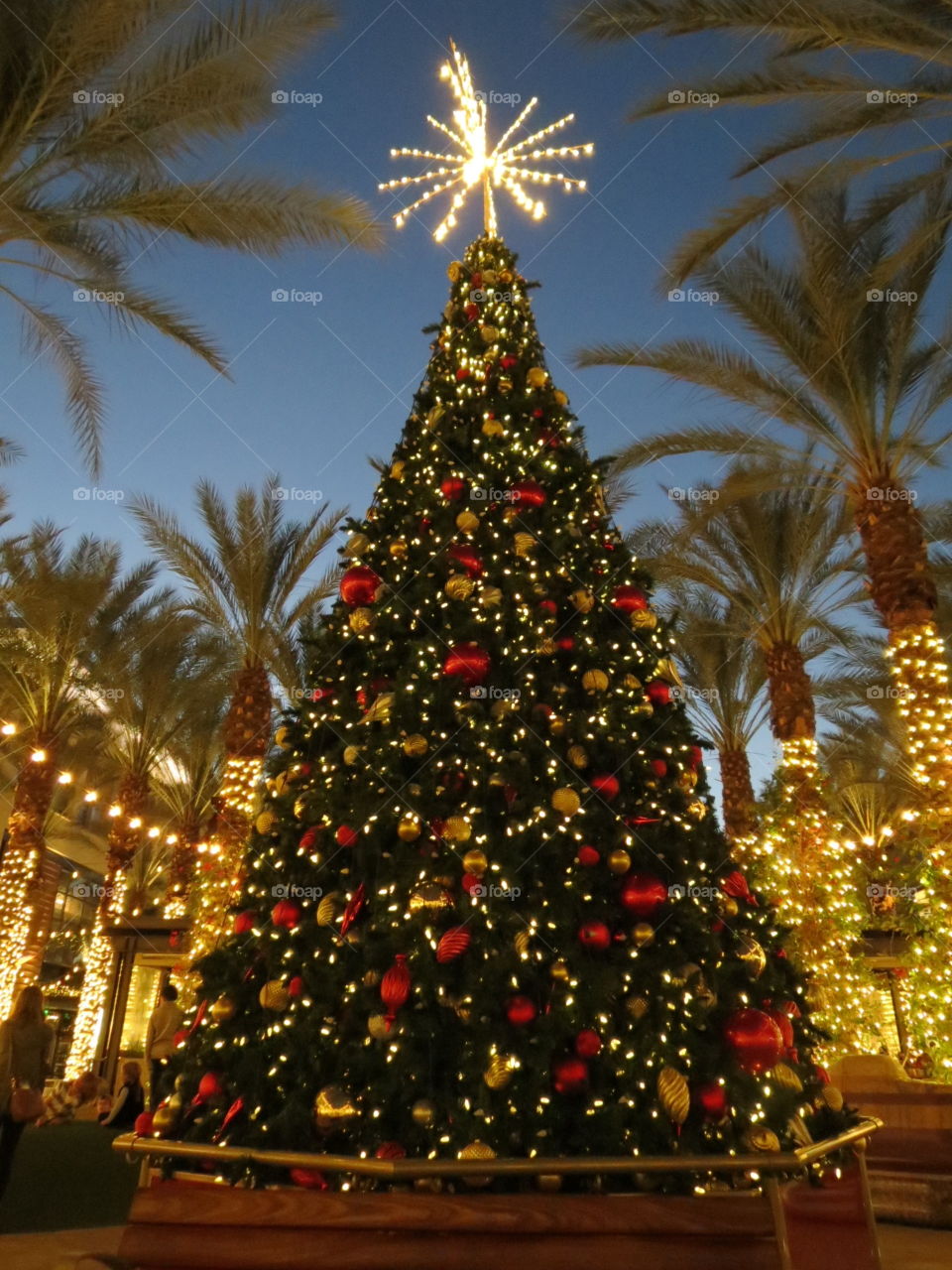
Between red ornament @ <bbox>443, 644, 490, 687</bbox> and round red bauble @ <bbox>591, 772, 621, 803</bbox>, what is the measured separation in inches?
30.7

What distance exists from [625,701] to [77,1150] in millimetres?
9155

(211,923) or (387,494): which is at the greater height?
(387,494)

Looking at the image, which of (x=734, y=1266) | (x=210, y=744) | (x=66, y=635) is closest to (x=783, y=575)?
(x=734, y=1266)

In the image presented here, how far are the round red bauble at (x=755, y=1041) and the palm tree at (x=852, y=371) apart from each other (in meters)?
6.89

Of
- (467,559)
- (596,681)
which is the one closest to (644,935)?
(596,681)

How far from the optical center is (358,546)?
4992mm

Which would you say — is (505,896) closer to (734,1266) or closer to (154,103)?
(734,1266)

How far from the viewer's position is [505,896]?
3.46 m

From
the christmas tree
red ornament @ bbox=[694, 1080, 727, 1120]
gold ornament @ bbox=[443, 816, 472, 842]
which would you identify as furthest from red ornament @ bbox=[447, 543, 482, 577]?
red ornament @ bbox=[694, 1080, 727, 1120]

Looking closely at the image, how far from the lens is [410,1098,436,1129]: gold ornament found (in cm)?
298

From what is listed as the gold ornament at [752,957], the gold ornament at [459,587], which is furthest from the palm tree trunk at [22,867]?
the gold ornament at [752,957]

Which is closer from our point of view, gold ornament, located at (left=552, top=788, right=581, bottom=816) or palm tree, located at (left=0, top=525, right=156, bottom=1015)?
gold ornament, located at (left=552, top=788, right=581, bottom=816)

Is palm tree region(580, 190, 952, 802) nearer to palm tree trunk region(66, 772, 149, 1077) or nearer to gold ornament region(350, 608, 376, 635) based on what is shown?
gold ornament region(350, 608, 376, 635)

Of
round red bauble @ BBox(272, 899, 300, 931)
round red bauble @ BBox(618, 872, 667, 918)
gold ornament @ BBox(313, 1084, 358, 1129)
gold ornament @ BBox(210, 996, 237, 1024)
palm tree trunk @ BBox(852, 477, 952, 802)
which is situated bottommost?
gold ornament @ BBox(313, 1084, 358, 1129)
